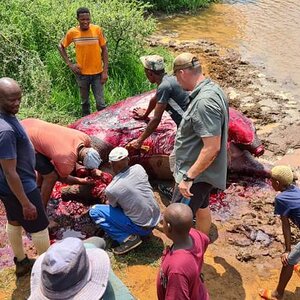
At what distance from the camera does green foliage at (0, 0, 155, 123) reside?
269 inches

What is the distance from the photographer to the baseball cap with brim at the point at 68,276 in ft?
5.82

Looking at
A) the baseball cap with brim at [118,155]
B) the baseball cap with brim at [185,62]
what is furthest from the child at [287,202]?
the baseball cap with brim at [118,155]

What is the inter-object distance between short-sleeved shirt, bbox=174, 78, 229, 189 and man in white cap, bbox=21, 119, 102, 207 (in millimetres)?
945

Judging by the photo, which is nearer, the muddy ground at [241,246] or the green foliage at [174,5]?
the muddy ground at [241,246]

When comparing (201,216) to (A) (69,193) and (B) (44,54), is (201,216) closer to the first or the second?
(A) (69,193)

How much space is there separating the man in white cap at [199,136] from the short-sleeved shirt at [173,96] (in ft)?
3.30

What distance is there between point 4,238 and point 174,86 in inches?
87.7

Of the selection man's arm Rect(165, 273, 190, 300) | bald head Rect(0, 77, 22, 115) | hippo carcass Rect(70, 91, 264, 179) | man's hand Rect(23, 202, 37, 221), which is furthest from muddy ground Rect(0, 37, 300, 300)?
bald head Rect(0, 77, 22, 115)

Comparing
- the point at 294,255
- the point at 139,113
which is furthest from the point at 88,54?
the point at 294,255

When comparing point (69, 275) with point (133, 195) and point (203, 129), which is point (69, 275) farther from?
point (133, 195)

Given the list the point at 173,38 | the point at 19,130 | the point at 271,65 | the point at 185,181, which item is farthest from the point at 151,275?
the point at 173,38

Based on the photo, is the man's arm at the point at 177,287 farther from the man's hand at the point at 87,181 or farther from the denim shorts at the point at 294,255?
the man's hand at the point at 87,181

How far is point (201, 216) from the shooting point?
390 cm

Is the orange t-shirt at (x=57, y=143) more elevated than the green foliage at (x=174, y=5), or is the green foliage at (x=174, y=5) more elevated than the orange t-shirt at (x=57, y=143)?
the orange t-shirt at (x=57, y=143)
